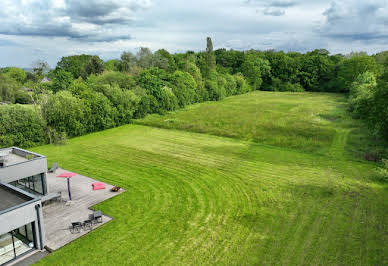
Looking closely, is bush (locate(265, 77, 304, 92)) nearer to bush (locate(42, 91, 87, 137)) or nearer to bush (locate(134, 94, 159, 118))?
bush (locate(134, 94, 159, 118))

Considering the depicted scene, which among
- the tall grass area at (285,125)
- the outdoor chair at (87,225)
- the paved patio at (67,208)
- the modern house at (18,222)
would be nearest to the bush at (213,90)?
the tall grass area at (285,125)

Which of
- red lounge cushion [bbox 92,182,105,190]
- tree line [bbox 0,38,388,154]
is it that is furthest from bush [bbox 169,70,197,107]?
red lounge cushion [bbox 92,182,105,190]

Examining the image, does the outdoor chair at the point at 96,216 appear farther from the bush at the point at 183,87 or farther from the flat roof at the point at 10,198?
the bush at the point at 183,87

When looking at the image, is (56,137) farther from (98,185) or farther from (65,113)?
(98,185)

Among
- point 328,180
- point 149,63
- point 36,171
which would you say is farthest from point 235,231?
point 149,63

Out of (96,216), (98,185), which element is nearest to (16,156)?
(98,185)

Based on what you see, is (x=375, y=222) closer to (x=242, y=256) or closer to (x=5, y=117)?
(x=242, y=256)
